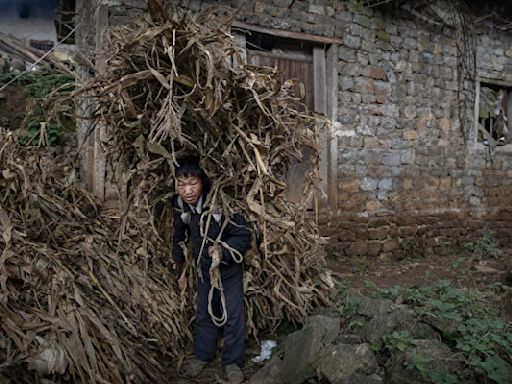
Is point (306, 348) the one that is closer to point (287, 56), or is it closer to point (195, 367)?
point (195, 367)

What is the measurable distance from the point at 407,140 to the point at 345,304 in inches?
137

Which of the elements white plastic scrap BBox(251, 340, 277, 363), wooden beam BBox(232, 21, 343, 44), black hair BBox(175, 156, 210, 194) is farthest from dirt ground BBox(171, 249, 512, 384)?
wooden beam BBox(232, 21, 343, 44)

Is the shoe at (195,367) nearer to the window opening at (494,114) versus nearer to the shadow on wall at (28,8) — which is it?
the window opening at (494,114)

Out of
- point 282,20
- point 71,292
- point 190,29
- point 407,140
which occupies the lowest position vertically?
point 71,292

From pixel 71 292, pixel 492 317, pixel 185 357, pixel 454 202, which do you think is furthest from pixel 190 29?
pixel 454 202

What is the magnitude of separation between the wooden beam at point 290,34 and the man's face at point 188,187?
8.81ft


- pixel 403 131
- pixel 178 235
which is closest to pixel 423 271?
pixel 403 131

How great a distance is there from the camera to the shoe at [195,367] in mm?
2922

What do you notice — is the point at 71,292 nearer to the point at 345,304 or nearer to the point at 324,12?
the point at 345,304

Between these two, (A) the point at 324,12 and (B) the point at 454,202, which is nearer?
(A) the point at 324,12

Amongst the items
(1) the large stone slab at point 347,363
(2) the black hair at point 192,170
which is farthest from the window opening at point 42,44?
(1) the large stone slab at point 347,363

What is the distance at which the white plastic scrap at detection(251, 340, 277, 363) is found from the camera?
3084 mm

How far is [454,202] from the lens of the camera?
6.51 m

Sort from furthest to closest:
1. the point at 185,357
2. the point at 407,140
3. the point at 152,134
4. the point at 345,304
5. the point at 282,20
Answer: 1. the point at 407,140
2. the point at 282,20
3. the point at 345,304
4. the point at 185,357
5. the point at 152,134
